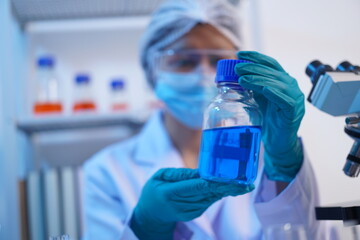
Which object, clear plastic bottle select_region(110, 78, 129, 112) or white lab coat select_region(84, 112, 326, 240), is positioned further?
clear plastic bottle select_region(110, 78, 129, 112)

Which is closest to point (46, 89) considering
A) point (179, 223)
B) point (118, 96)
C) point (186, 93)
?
point (118, 96)

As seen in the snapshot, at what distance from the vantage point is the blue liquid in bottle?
0.53m

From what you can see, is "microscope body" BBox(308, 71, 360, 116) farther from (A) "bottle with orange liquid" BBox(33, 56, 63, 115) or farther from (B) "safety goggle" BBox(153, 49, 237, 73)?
(A) "bottle with orange liquid" BBox(33, 56, 63, 115)

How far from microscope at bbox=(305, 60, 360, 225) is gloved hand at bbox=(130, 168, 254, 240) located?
15 cm

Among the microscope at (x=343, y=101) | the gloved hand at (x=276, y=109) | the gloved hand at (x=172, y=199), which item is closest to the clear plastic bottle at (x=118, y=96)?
the gloved hand at (x=172, y=199)

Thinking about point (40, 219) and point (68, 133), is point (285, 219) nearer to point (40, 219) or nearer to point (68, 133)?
point (40, 219)

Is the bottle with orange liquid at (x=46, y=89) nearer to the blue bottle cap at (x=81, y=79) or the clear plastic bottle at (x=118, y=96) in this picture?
the blue bottle cap at (x=81, y=79)

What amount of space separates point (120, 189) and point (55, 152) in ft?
2.65

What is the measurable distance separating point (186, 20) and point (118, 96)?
0.68 meters

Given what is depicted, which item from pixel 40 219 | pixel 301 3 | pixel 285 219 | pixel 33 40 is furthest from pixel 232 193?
pixel 33 40

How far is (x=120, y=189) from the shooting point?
42.9 inches

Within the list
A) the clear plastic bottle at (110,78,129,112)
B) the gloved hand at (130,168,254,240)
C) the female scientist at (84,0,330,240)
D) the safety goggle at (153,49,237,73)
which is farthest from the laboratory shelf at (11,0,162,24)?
the gloved hand at (130,168,254,240)

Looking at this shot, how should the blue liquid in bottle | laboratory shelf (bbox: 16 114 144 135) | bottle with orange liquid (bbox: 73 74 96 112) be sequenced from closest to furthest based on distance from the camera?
the blue liquid in bottle, laboratory shelf (bbox: 16 114 144 135), bottle with orange liquid (bbox: 73 74 96 112)

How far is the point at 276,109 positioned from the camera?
0.62m
